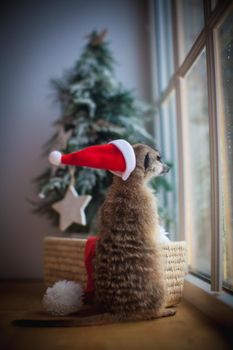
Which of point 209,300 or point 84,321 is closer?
point 84,321

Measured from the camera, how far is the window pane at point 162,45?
2.59 meters

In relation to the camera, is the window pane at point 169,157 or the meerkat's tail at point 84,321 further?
the window pane at point 169,157

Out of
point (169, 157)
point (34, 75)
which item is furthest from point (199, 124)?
point (34, 75)

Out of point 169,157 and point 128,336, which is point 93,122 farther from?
point 128,336

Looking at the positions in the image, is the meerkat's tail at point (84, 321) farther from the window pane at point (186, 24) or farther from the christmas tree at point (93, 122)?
the window pane at point (186, 24)

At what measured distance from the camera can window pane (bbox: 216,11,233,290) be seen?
4.90 feet

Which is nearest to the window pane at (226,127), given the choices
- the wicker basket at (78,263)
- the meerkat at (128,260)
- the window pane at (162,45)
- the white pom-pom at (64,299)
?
the wicker basket at (78,263)

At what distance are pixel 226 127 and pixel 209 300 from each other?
735mm

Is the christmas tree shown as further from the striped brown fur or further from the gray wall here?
the striped brown fur

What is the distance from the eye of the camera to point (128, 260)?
4.25 ft

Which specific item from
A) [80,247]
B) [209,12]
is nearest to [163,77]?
[209,12]

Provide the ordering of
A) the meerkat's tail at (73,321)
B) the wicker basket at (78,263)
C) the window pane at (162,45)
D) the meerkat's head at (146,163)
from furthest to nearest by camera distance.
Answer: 1. the window pane at (162,45)
2. the wicker basket at (78,263)
3. the meerkat's head at (146,163)
4. the meerkat's tail at (73,321)

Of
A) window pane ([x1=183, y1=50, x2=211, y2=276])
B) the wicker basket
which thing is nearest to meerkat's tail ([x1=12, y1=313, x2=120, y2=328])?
the wicker basket

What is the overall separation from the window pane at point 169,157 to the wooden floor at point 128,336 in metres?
0.90
